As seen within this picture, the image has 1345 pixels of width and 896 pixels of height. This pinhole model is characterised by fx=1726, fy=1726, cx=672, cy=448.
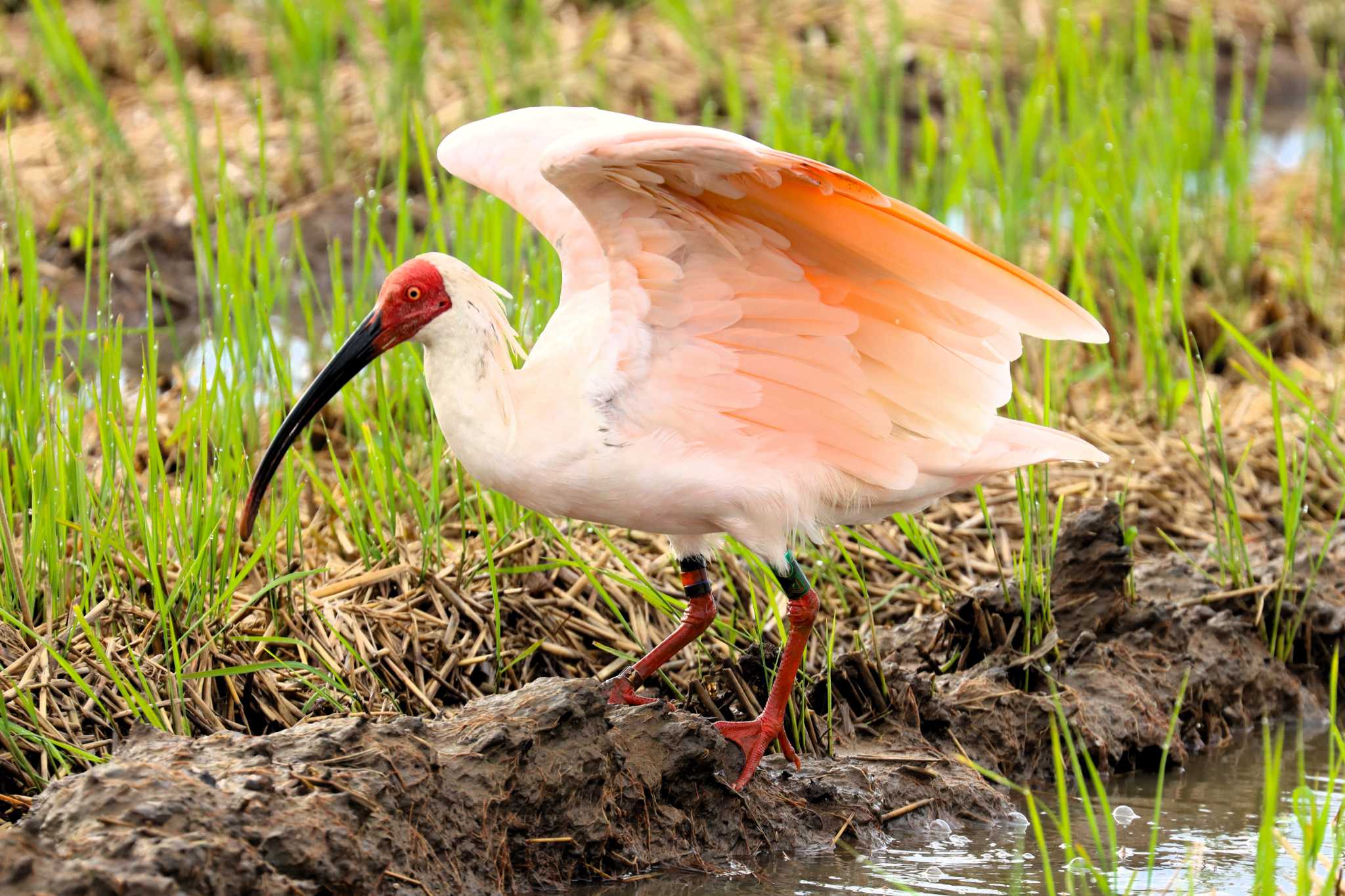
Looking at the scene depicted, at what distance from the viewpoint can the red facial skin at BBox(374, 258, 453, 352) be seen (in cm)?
385

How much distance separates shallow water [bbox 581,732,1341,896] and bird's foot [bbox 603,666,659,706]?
522 mm

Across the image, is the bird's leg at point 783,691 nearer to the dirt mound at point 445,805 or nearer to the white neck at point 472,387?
the dirt mound at point 445,805

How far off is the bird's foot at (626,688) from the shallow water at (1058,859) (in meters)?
0.52

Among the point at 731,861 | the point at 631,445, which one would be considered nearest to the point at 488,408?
the point at 631,445

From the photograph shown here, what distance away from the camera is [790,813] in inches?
151

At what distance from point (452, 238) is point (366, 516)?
4.01ft

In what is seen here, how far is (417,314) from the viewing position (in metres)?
3.87

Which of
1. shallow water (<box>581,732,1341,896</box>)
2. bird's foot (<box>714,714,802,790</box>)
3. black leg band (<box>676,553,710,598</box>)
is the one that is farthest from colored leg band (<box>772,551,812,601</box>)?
shallow water (<box>581,732,1341,896</box>)

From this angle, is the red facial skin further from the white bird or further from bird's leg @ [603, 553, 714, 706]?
bird's leg @ [603, 553, 714, 706]

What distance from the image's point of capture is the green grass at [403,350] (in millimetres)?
3930

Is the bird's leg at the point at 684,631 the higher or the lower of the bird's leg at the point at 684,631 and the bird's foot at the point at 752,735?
the higher

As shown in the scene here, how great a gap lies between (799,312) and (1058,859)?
134 centimetres

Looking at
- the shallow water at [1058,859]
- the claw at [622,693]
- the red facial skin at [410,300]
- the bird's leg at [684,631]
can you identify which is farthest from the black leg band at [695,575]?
the red facial skin at [410,300]

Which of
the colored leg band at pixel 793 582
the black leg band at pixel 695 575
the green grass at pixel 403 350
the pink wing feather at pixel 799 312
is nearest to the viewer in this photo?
the pink wing feather at pixel 799 312
